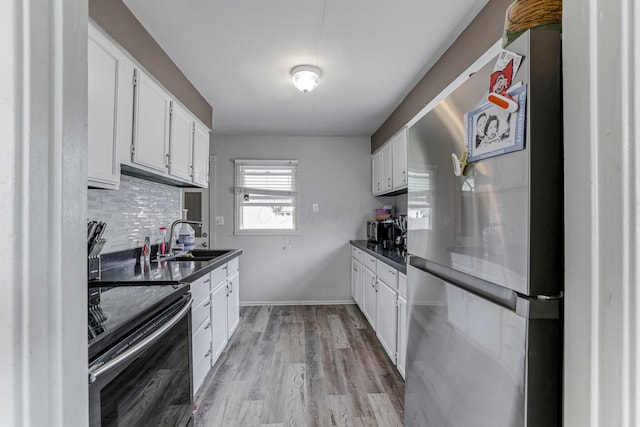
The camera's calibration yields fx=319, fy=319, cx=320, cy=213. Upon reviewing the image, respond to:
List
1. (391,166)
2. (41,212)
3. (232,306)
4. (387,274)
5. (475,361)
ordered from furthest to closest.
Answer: (391,166) < (232,306) < (387,274) < (475,361) < (41,212)

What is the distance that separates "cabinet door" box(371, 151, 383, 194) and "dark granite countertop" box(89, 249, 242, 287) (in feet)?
7.49

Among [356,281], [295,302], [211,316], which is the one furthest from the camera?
[295,302]

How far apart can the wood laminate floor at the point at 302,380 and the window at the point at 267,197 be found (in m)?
1.36

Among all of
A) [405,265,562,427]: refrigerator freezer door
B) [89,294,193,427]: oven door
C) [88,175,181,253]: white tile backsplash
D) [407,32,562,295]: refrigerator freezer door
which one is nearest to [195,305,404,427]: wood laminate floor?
[89,294,193,427]: oven door

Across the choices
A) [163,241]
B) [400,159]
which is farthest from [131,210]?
[400,159]

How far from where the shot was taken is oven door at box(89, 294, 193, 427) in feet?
2.84

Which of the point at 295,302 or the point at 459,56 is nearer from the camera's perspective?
the point at 459,56

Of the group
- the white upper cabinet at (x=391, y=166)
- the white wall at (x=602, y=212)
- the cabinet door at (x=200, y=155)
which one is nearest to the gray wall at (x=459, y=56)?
the white upper cabinet at (x=391, y=166)

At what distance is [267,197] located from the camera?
439cm

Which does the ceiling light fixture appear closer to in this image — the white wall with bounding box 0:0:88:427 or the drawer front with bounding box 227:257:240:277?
the drawer front with bounding box 227:257:240:277

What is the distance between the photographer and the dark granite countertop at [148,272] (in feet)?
5.43

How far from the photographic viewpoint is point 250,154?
14.4 feet

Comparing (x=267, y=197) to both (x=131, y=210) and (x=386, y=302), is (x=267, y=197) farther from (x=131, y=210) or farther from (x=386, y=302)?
(x=386, y=302)

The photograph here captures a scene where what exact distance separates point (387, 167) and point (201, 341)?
257 cm
